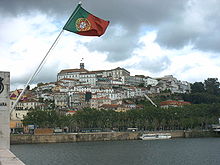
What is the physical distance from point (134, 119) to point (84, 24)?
247 ft

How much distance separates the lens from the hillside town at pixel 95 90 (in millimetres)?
128250

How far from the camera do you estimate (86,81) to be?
165000 mm

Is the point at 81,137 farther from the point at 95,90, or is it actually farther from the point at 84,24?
the point at 95,90

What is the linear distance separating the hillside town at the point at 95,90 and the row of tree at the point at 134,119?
1057 inches

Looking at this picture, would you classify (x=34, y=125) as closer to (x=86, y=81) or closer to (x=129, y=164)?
(x=129, y=164)

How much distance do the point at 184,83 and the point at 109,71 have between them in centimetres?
5026

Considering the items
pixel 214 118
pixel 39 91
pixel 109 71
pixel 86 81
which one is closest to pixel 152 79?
pixel 109 71

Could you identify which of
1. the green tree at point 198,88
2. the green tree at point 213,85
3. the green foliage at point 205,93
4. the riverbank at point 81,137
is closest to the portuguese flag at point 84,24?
the riverbank at point 81,137

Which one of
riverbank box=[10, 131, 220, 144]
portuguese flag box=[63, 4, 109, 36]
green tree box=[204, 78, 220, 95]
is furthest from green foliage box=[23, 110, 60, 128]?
green tree box=[204, 78, 220, 95]

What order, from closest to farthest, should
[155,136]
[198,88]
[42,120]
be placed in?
[42,120], [155,136], [198,88]

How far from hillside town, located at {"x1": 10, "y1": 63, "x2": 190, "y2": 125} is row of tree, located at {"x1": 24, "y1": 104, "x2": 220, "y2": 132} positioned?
88.1 feet

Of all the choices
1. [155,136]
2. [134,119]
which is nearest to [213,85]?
[134,119]

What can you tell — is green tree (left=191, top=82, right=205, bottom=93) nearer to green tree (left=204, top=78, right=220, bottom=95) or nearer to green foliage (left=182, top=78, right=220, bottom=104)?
green foliage (left=182, top=78, right=220, bottom=104)

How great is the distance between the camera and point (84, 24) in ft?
49.7
